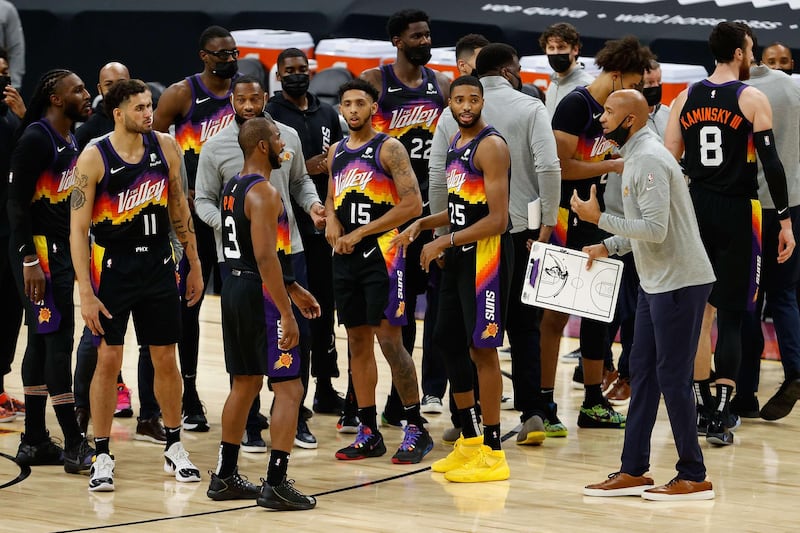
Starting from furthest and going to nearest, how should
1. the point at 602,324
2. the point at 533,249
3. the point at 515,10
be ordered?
the point at 515,10
the point at 602,324
the point at 533,249

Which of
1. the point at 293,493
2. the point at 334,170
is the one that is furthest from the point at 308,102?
the point at 293,493

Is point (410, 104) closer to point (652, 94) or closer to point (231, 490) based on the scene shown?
→ point (652, 94)

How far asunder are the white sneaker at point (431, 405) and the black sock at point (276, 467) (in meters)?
1.99

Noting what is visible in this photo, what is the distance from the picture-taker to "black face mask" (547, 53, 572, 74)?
745 centimetres

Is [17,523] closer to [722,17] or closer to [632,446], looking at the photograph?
[632,446]

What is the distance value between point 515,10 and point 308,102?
4.79 meters

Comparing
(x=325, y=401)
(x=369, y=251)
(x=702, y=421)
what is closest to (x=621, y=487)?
(x=702, y=421)

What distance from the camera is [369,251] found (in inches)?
255

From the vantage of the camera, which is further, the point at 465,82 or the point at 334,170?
the point at 334,170

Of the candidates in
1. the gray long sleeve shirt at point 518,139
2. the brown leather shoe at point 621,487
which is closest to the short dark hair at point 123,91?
the gray long sleeve shirt at point 518,139

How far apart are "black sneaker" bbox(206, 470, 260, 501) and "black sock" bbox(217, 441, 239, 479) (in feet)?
0.07

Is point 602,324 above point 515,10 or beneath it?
beneath

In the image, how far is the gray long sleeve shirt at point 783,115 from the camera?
23.8 ft

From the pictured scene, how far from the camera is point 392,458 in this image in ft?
21.5
